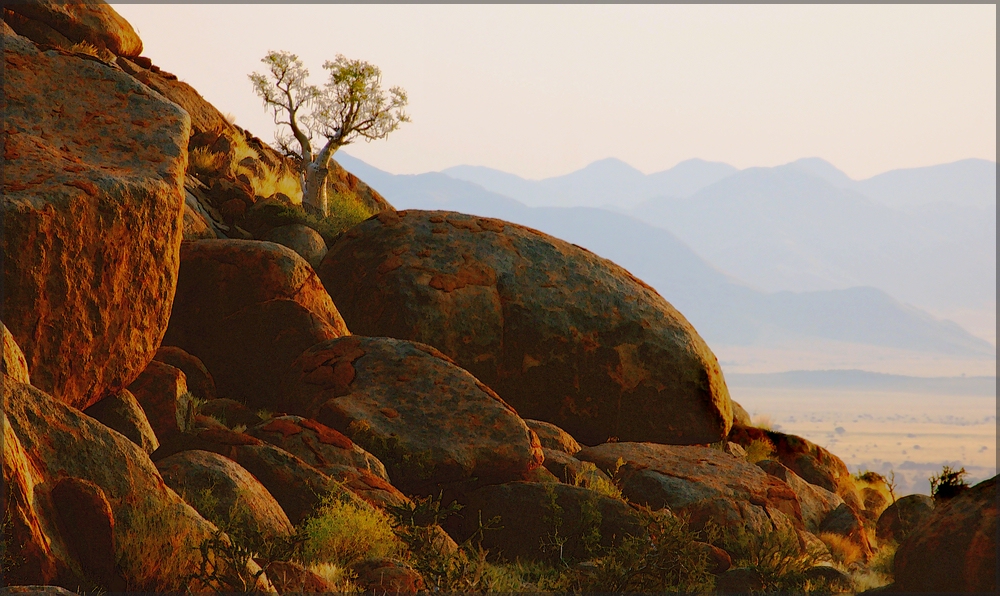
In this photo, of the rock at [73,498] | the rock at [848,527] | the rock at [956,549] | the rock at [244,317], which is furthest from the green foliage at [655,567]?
the rock at [244,317]

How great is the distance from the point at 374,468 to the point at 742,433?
843cm

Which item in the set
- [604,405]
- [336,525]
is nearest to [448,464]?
[336,525]

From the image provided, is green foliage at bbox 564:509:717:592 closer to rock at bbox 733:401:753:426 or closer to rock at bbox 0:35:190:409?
rock at bbox 0:35:190:409

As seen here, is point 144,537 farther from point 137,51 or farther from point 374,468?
point 137,51

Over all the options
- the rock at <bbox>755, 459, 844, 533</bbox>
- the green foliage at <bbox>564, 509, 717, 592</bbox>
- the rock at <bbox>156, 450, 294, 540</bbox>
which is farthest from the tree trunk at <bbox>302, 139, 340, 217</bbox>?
the green foliage at <bbox>564, 509, 717, 592</bbox>

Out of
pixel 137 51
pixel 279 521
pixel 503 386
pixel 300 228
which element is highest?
pixel 137 51

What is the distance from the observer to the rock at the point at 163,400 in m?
8.33

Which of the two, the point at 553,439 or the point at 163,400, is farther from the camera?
the point at 553,439

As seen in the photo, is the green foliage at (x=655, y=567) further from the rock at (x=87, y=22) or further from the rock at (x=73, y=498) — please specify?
the rock at (x=87, y=22)

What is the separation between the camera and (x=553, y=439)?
10727 millimetres

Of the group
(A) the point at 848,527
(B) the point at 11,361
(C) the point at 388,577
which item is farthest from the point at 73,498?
(A) the point at 848,527

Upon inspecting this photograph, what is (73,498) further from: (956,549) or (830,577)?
(830,577)

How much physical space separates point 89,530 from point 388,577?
6.13 ft

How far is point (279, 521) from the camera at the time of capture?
21.5 feet
